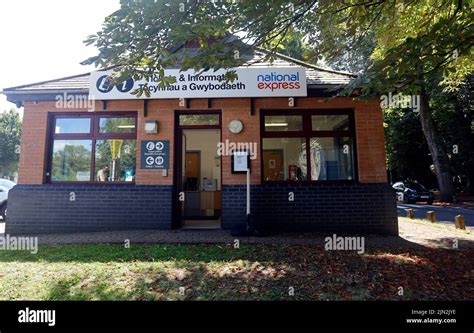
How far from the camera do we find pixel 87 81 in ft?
28.4

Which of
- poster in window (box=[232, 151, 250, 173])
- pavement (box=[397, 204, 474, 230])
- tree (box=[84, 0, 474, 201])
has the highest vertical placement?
tree (box=[84, 0, 474, 201])

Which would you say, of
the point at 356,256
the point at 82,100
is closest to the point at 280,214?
the point at 356,256

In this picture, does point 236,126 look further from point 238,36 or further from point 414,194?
point 414,194

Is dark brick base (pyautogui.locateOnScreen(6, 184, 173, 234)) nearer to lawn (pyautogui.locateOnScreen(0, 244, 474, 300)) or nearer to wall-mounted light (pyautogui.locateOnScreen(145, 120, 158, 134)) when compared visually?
wall-mounted light (pyautogui.locateOnScreen(145, 120, 158, 134))

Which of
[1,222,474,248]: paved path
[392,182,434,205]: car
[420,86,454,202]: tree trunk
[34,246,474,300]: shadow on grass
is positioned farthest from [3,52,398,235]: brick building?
[420,86,454,202]: tree trunk

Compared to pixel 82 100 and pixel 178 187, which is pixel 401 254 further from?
pixel 82 100

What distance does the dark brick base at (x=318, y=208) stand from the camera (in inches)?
305

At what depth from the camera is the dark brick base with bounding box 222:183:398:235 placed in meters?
7.76

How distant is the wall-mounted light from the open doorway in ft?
6.29

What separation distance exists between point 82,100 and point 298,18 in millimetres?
6127

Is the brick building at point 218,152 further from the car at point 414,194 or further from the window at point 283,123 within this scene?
the car at point 414,194

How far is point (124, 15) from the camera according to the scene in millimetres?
4688

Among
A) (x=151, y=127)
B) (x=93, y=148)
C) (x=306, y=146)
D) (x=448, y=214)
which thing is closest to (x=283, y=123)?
(x=306, y=146)

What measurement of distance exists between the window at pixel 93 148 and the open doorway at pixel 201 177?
6.94ft
